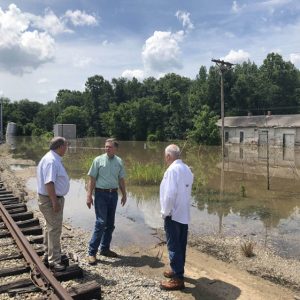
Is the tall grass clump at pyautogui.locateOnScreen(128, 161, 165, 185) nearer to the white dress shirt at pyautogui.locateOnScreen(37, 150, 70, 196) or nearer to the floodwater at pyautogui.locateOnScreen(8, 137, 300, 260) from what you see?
the floodwater at pyautogui.locateOnScreen(8, 137, 300, 260)

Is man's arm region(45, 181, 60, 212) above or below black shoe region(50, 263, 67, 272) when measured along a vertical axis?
above

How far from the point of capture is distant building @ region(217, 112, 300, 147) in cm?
4578

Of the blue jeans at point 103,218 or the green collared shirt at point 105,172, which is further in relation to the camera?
the green collared shirt at point 105,172

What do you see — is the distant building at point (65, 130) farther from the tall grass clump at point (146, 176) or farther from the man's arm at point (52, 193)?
the man's arm at point (52, 193)

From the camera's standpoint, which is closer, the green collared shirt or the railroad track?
the railroad track

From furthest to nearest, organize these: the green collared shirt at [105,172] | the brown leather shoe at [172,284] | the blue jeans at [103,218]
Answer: the green collared shirt at [105,172], the blue jeans at [103,218], the brown leather shoe at [172,284]

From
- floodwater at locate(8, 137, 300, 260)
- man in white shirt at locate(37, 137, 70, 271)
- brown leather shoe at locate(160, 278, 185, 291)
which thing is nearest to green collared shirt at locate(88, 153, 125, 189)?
man in white shirt at locate(37, 137, 70, 271)

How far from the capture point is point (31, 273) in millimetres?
5691

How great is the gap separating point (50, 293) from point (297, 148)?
139 ft

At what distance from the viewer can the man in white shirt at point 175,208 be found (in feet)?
18.6

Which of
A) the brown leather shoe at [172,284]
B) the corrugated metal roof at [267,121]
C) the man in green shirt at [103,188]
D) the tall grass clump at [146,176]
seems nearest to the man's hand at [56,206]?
the man in green shirt at [103,188]

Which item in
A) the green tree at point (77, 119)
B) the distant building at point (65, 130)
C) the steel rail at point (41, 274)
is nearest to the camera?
the steel rail at point (41, 274)

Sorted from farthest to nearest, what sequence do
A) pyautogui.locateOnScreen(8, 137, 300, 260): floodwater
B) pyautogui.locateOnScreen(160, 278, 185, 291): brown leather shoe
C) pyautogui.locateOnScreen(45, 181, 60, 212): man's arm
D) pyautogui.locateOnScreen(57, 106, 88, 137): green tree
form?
pyautogui.locateOnScreen(57, 106, 88, 137): green tree
pyautogui.locateOnScreen(8, 137, 300, 260): floodwater
pyautogui.locateOnScreen(160, 278, 185, 291): brown leather shoe
pyautogui.locateOnScreen(45, 181, 60, 212): man's arm

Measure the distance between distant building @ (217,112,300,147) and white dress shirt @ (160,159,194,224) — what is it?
37887 millimetres
